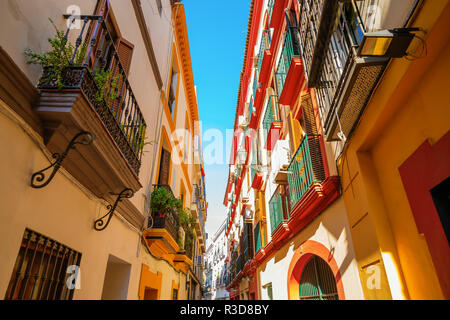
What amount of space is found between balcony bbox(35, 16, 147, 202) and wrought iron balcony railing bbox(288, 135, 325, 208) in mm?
2734

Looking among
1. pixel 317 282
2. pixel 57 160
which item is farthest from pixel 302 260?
pixel 57 160

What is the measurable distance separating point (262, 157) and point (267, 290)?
4.42m

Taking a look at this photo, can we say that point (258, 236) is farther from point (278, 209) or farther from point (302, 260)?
point (302, 260)

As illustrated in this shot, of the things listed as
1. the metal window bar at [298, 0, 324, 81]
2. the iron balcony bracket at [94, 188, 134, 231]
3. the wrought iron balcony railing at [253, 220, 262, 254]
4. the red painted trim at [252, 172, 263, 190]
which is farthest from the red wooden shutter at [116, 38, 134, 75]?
the wrought iron balcony railing at [253, 220, 262, 254]

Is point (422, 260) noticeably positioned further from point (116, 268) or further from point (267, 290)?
point (267, 290)

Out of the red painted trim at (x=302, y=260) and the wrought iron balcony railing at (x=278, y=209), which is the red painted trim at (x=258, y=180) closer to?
the wrought iron balcony railing at (x=278, y=209)

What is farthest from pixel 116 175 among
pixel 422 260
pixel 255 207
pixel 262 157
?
pixel 255 207

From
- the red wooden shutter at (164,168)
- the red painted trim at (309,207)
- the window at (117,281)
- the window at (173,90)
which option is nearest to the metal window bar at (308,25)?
the red painted trim at (309,207)

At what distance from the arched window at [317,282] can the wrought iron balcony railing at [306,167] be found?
1313 mm

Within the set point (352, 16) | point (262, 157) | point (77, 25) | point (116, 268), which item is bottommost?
point (116, 268)

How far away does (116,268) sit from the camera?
5207 millimetres

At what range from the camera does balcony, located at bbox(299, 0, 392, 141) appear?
105 inches

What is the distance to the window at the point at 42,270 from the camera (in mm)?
2436

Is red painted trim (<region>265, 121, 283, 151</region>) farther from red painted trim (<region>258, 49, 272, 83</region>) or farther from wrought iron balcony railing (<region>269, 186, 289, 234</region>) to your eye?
red painted trim (<region>258, 49, 272, 83</region>)
